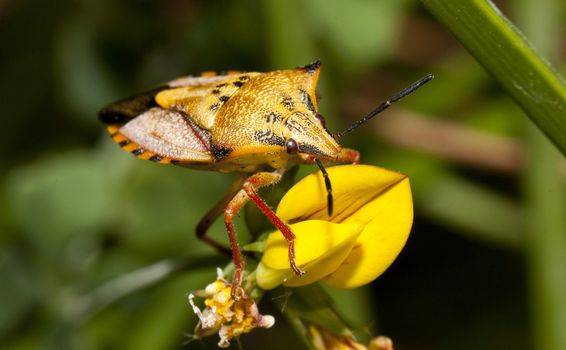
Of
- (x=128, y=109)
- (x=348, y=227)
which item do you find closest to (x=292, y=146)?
(x=348, y=227)

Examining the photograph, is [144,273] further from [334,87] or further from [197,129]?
[334,87]

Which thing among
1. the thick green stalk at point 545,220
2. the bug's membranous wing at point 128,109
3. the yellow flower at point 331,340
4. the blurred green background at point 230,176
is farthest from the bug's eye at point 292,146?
the thick green stalk at point 545,220

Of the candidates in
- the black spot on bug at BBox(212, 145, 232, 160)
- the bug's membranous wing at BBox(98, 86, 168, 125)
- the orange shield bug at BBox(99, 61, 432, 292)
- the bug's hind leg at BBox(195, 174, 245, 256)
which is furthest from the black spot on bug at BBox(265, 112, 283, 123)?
the bug's membranous wing at BBox(98, 86, 168, 125)

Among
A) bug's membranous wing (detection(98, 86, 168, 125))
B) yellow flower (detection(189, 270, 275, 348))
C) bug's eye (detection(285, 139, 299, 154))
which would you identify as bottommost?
yellow flower (detection(189, 270, 275, 348))

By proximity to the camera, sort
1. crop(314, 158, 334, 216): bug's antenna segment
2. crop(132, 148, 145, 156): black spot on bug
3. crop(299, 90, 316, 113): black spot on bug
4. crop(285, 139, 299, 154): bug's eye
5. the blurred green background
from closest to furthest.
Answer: crop(314, 158, 334, 216): bug's antenna segment
crop(285, 139, 299, 154): bug's eye
crop(299, 90, 316, 113): black spot on bug
crop(132, 148, 145, 156): black spot on bug
the blurred green background

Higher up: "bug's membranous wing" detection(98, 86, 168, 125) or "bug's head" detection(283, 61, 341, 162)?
"bug's membranous wing" detection(98, 86, 168, 125)

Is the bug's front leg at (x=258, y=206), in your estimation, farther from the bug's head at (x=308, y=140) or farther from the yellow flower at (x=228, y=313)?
the bug's head at (x=308, y=140)

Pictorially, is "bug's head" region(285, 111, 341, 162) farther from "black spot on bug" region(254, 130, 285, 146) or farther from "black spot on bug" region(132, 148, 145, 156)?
"black spot on bug" region(132, 148, 145, 156)
